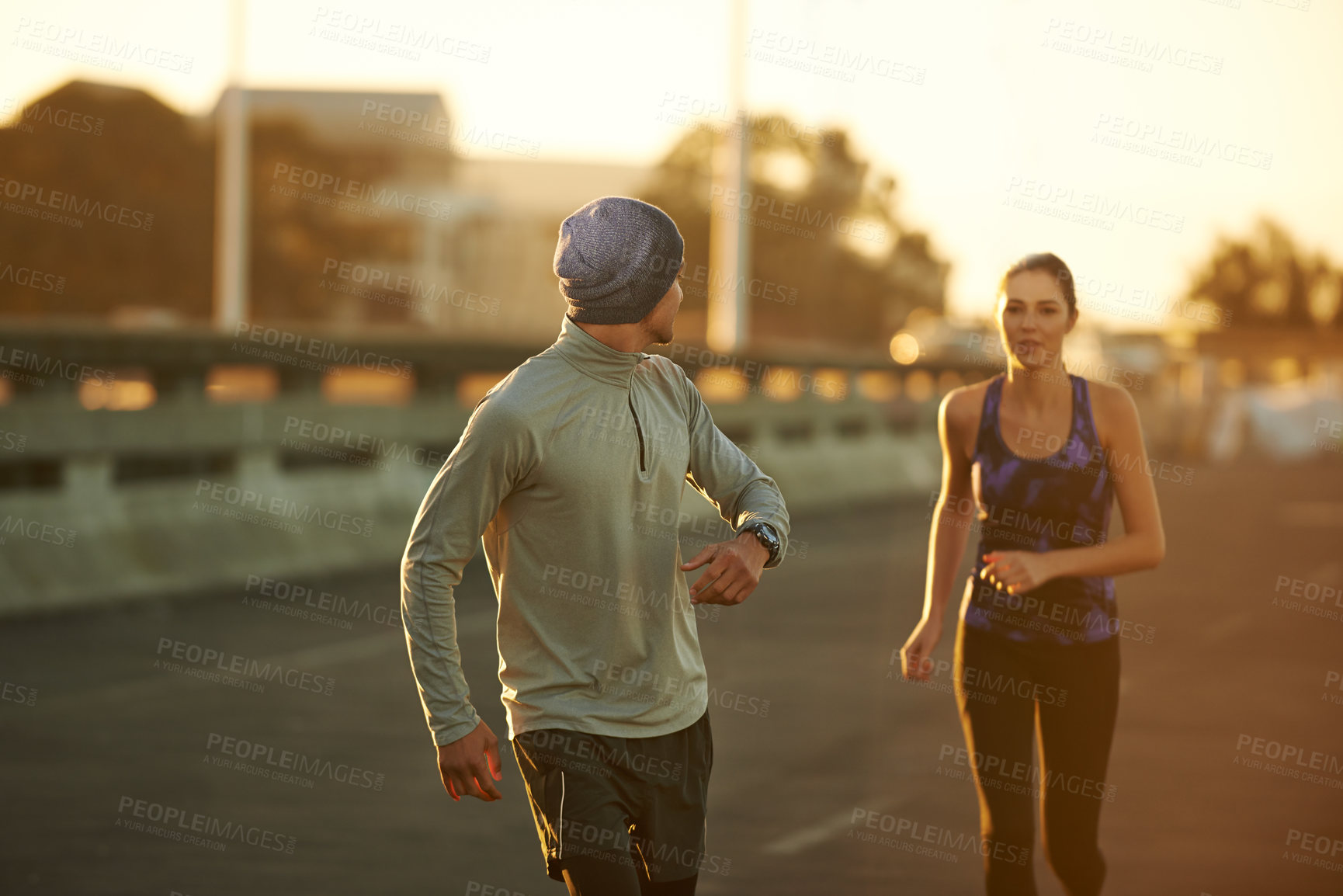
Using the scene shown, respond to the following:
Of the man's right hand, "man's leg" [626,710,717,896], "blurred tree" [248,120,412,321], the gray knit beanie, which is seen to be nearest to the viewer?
the man's right hand

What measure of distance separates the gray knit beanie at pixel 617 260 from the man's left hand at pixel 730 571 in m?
0.51

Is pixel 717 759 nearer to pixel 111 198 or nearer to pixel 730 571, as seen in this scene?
pixel 730 571

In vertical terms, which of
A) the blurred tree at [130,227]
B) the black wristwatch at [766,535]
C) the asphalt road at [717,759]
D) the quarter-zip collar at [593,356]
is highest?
the blurred tree at [130,227]

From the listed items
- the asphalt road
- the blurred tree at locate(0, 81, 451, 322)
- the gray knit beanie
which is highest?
the blurred tree at locate(0, 81, 451, 322)

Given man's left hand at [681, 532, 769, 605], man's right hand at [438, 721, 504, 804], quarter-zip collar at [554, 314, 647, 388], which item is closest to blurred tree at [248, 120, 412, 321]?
quarter-zip collar at [554, 314, 647, 388]

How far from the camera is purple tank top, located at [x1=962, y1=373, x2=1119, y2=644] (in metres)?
4.89

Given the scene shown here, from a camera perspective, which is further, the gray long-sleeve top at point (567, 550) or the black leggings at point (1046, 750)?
the black leggings at point (1046, 750)

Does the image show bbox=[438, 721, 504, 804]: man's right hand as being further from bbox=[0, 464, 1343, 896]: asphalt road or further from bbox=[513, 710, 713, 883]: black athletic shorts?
bbox=[0, 464, 1343, 896]: asphalt road

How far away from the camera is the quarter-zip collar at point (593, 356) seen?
12.6ft

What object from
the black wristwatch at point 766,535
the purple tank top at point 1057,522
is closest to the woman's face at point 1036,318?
the purple tank top at point 1057,522

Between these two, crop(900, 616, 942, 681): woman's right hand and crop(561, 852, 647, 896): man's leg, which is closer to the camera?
crop(561, 852, 647, 896): man's leg

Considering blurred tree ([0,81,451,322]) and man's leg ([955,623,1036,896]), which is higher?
blurred tree ([0,81,451,322])

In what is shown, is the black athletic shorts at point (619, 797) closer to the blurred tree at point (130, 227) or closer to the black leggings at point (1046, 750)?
the black leggings at point (1046, 750)

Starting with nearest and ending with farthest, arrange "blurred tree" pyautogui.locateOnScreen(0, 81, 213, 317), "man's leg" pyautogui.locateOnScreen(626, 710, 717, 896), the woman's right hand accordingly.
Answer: "man's leg" pyautogui.locateOnScreen(626, 710, 717, 896), the woman's right hand, "blurred tree" pyautogui.locateOnScreen(0, 81, 213, 317)
